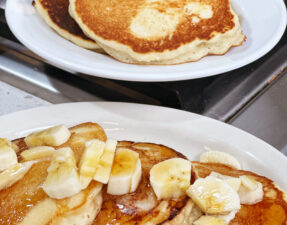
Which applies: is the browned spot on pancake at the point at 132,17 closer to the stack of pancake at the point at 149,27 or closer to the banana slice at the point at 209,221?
the stack of pancake at the point at 149,27

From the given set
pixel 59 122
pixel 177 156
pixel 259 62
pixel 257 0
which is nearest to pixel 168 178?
pixel 177 156

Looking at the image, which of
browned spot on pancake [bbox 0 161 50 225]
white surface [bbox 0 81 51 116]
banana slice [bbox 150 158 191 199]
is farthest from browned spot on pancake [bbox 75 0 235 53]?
browned spot on pancake [bbox 0 161 50 225]

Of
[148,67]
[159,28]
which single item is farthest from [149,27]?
[148,67]

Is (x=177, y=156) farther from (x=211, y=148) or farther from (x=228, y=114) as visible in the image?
(x=228, y=114)

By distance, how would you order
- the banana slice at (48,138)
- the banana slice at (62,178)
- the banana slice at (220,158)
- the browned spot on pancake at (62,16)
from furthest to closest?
1. the browned spot on pancake at (62,16)
2. the banana slice at (220,158)
3. the banana slice at (48,138)
4. the banana slice at (62,178)

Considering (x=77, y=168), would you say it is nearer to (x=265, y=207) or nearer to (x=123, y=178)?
(x=123, y=178)

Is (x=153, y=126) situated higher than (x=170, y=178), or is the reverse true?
(x=170, y=178)

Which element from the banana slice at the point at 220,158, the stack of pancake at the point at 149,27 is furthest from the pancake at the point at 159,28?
the banana slice at the point at 220,158
